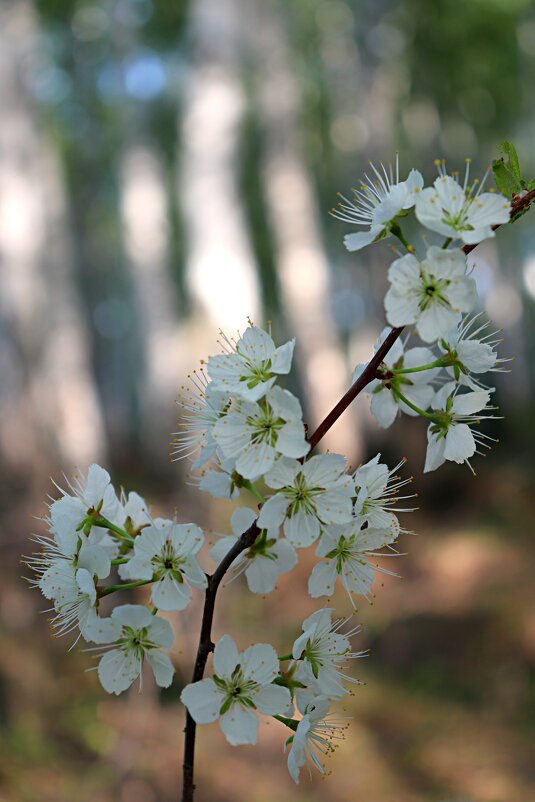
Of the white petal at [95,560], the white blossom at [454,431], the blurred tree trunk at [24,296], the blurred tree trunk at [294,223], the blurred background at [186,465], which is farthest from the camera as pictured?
the blurred tree trunk at [294,223]

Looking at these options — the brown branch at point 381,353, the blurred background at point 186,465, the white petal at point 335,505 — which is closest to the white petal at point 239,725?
the white petal at point 335,505

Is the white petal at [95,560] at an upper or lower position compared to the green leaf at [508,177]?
lower

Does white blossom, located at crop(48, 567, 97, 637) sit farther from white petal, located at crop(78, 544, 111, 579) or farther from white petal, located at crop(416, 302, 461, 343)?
white petal, located at crop(416, 302, 461, 343)

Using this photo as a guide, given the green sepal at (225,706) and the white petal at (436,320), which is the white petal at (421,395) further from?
the green sepal at (225,706)

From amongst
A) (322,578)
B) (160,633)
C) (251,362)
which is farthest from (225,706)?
(251,362)

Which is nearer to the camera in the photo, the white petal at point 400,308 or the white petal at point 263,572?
the white petal at point 400,308

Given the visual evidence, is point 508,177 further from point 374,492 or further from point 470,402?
point 374,492
